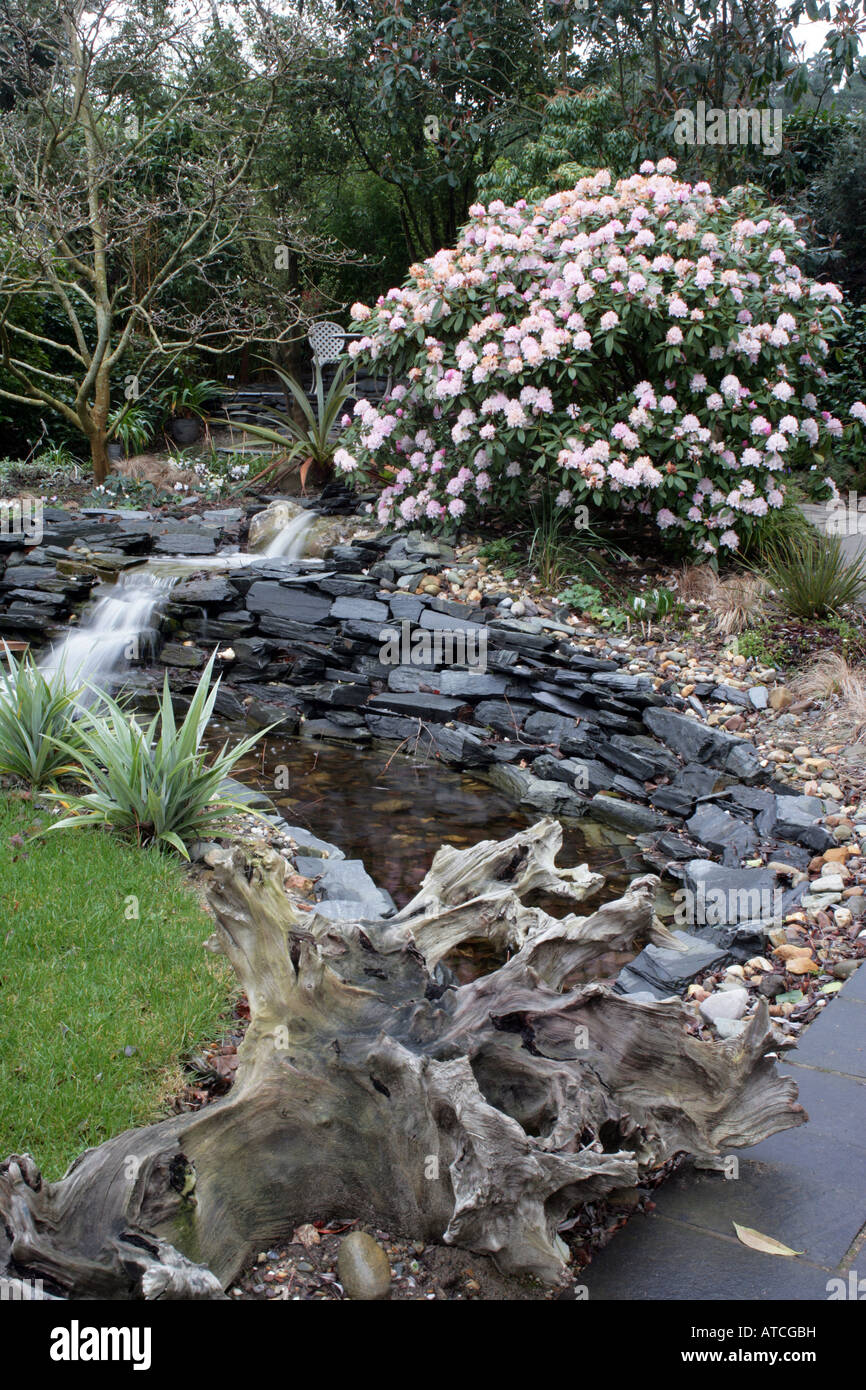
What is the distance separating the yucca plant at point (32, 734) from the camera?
4.64 meters

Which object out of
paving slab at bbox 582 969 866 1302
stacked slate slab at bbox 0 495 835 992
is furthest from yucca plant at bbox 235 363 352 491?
paving slab at bbox 582 969 866 1302

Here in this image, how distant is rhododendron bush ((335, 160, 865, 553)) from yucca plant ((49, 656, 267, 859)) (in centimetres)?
373

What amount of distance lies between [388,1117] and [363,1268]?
0.28 meters

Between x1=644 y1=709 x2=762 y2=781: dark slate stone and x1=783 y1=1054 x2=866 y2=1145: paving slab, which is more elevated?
x1=644 y1=709 x2=762 y2=781: dark slate stone

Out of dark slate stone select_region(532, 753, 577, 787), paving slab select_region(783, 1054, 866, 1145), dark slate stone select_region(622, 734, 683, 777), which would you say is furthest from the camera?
dark slate stone select_region(532, 753, 577, 787)

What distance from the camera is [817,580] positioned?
6520 millimetres

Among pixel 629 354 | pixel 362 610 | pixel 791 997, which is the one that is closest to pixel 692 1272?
pixel 791 997

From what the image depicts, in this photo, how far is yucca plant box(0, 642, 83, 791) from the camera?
464 cm

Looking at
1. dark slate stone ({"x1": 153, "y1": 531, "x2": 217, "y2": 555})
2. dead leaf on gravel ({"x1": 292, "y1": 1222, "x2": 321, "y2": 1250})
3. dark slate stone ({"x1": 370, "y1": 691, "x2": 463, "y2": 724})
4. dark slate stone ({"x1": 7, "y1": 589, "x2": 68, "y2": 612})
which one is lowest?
dead leaf on gravel ({"x1": 292, "y1": 1222, "x2": 321, "y2": 1250})

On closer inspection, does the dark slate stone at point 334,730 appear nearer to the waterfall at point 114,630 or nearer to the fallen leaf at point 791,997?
the waterfall at point 114,630

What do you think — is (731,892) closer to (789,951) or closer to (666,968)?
(789,951)

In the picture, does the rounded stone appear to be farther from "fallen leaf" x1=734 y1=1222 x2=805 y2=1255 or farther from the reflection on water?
the reflection on water

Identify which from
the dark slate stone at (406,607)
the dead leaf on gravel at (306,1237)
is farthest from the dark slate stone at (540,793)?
the dead leaf on gravel at (306,1237)

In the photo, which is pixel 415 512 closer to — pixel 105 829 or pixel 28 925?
pixel 105 829
